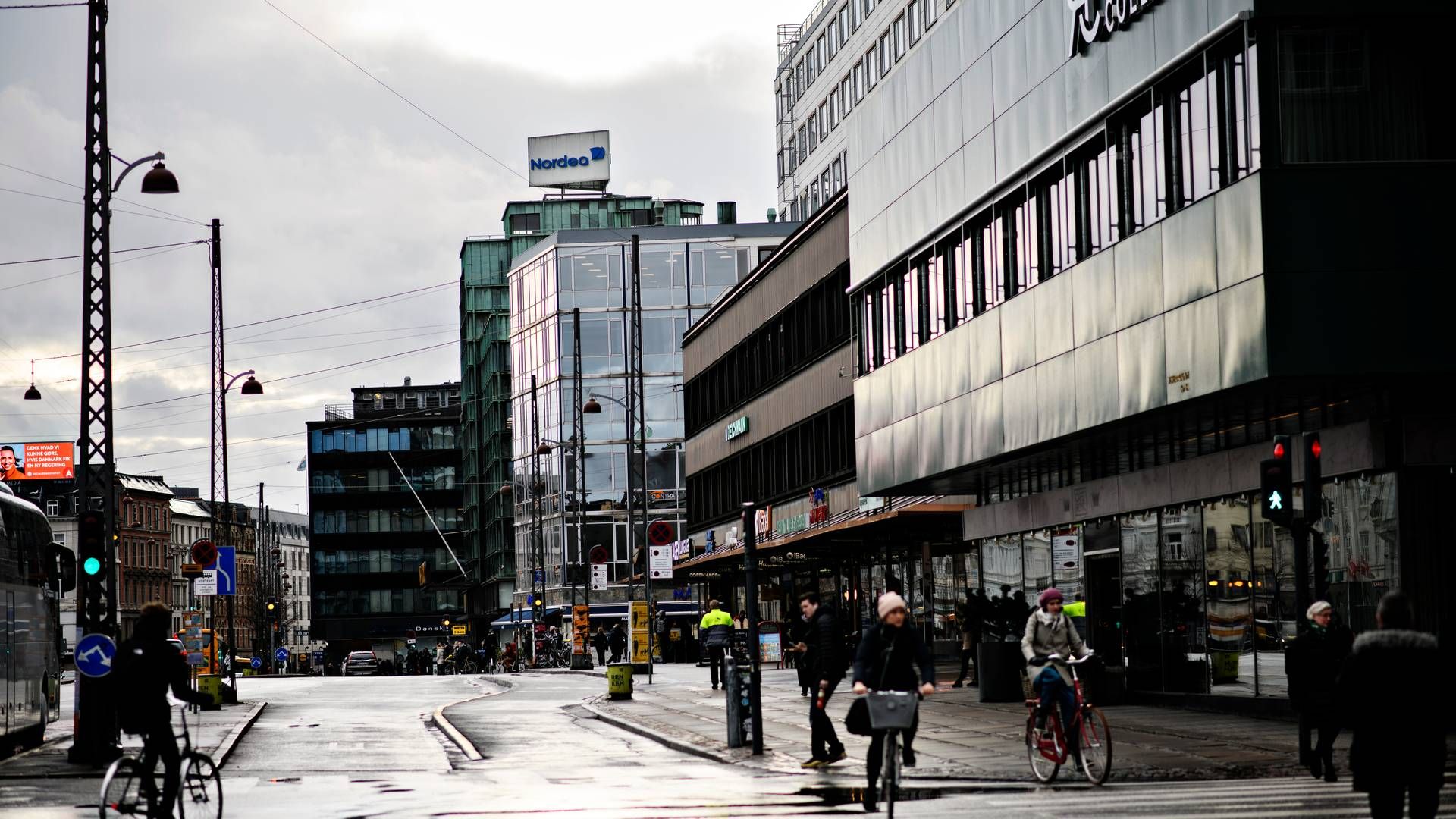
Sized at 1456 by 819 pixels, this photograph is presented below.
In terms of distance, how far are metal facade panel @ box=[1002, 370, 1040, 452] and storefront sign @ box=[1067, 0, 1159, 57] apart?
494 centimetres

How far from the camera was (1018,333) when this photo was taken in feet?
96.8

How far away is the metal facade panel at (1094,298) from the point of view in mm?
25844

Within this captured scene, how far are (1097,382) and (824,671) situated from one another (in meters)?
6.66

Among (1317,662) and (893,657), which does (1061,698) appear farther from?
(893,657)

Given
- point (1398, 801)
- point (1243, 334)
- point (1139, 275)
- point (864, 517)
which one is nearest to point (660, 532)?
point (864, 517)

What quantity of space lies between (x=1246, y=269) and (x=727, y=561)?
39.3 meters

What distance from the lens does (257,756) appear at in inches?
957

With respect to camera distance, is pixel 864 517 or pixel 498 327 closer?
pixel 864 517

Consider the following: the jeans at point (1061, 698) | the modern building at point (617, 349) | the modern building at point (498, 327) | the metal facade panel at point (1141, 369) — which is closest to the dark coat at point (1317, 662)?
the jeans at point (1061, 698)

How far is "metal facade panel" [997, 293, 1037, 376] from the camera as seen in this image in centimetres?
2892

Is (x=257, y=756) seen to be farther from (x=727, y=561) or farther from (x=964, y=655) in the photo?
(x=727, y=561)

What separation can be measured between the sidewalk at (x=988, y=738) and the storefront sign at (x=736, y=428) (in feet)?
82.9

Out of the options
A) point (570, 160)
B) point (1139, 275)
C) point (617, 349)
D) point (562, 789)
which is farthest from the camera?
point (570, 160)

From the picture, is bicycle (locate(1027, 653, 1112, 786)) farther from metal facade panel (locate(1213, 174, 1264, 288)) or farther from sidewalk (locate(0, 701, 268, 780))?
sidewalk (locate(0, 701, 268, 780))
